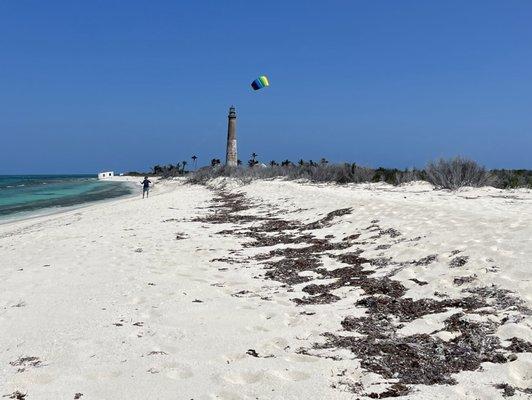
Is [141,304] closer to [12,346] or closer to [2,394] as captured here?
[12,346]

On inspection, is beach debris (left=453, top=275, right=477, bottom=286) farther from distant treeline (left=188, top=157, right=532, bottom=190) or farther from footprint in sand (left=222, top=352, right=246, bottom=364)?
distant treeline (left=188, top=157, right=532, bottom=190)

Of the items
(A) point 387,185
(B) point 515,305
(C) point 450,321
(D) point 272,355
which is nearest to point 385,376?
(D) point 272,355

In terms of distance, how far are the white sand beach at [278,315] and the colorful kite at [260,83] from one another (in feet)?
123

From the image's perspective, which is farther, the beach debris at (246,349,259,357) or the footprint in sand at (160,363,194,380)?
the beach debris at (246,349,259,357)

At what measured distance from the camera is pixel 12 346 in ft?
13.1

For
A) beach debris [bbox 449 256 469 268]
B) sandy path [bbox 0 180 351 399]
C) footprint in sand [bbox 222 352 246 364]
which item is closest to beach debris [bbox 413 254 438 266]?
beach debris [bbox 449 256 469 268]

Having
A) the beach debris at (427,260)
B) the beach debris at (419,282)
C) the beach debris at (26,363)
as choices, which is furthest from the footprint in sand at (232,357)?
the beach debris at (427,260)

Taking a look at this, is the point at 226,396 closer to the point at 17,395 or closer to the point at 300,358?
the point at 300,358

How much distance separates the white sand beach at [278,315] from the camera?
127 inches

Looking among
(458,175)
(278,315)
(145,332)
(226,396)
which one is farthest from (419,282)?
(458,175)

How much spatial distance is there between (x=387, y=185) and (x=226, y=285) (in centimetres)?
1885

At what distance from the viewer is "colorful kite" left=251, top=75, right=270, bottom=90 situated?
45.0 m

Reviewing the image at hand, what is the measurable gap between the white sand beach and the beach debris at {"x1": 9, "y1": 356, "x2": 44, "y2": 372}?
0.01m

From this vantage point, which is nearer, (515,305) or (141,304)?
(515,305)
